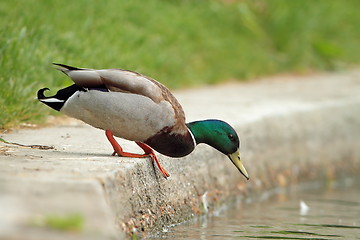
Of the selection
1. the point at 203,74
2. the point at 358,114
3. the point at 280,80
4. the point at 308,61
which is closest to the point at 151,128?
the point at 358,114

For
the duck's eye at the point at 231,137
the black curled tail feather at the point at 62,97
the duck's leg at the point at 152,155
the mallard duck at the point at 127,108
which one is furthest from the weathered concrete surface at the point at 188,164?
the duck's eye at the point at 231,137

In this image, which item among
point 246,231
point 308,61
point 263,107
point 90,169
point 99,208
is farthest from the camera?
point 308,61

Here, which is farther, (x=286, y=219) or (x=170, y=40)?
(x=170, y=40)

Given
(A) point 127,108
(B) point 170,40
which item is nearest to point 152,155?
(A) point 127,108

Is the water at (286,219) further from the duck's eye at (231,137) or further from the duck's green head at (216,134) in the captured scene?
the duck's eye at (231,137)

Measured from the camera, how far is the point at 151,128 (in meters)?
4.84

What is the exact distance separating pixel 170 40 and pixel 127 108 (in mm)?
6271

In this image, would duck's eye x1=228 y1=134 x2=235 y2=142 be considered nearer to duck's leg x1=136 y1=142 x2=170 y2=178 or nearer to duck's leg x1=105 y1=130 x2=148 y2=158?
duck's leg x1=136 y1=142 x2=170 y2=178

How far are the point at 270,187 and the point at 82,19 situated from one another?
3.14m

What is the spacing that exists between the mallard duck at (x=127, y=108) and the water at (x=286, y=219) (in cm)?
62

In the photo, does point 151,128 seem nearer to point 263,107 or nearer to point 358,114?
point 263,107

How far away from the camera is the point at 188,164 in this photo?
6082 mm

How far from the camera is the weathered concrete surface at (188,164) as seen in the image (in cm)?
345

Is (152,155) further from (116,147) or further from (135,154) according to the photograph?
(116,147)
